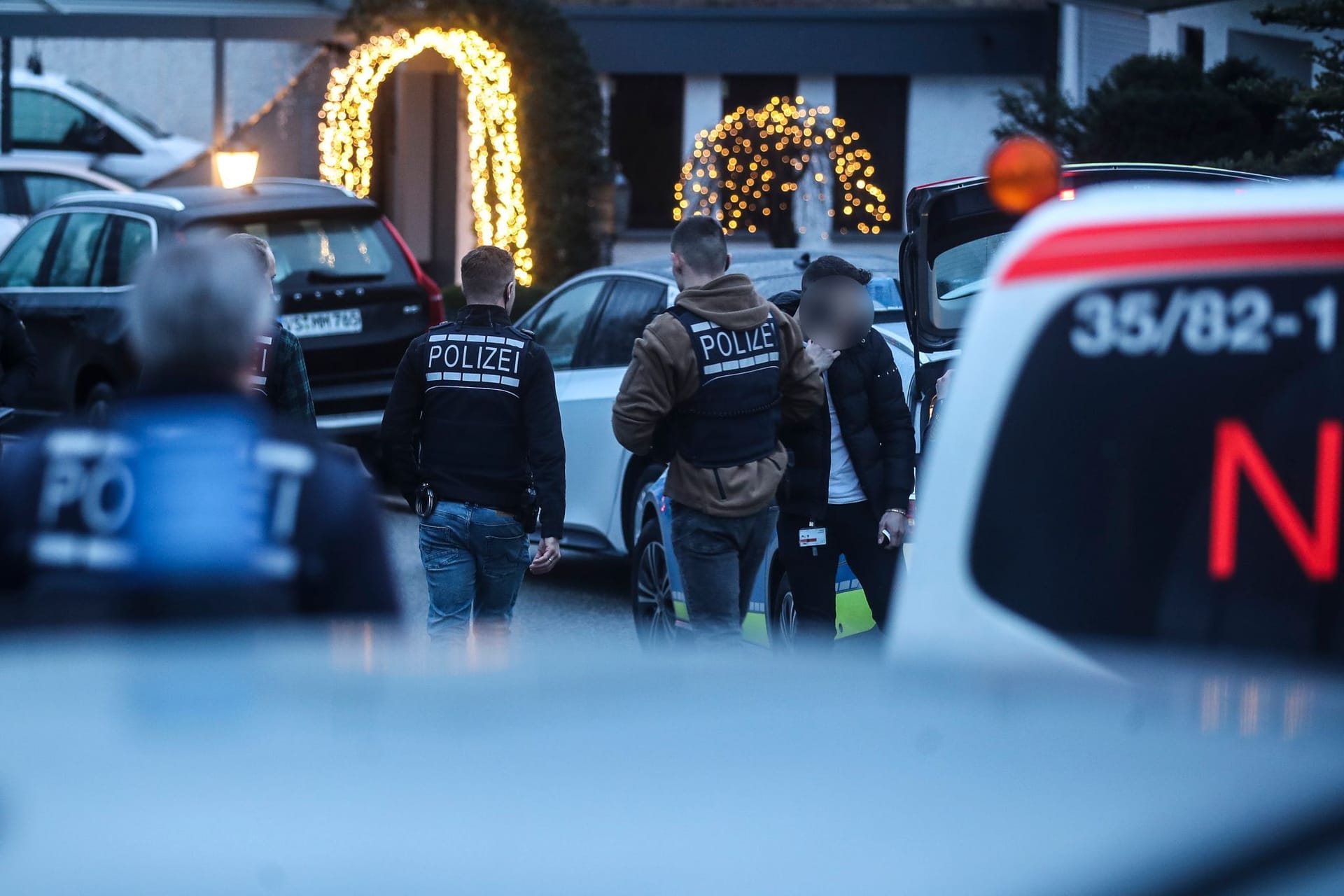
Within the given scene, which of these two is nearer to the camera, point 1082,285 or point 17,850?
point 17,850

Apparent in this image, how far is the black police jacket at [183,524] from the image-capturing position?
9.94 feet

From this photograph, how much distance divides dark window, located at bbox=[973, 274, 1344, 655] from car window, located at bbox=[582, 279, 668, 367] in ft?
19.6

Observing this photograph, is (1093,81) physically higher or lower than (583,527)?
higher

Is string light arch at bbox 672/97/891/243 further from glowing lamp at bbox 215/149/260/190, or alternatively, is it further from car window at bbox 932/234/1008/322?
car window at bbox 932/234/1008/322

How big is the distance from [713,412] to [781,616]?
4.21ft

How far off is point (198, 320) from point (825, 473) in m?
3.50

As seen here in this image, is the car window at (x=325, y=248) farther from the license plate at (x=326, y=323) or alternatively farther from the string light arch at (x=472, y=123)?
the string light arch at (x=472, y=123)

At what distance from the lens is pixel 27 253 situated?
43.4 ft

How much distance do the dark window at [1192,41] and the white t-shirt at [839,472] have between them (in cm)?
1269

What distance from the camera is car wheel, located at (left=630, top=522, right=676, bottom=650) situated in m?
7.79

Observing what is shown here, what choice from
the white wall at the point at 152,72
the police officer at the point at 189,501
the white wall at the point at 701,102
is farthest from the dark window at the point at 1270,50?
the white wall at the point at 152,72

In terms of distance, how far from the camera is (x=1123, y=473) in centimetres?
263

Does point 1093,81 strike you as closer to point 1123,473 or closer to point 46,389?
point 46,389

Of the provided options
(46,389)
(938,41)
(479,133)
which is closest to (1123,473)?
(46,389)
